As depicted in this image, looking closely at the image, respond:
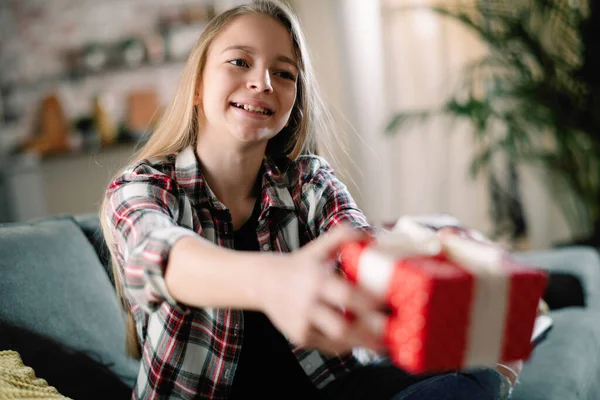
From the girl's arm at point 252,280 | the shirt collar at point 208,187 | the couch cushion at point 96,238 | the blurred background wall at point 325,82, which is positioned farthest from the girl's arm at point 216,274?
the blurred background wall at point 325,82

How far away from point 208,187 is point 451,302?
0.60m

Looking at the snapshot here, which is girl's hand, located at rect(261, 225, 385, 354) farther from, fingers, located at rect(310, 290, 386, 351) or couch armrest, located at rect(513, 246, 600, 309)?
Answer: couch armrest, located at rect(513, 246, 600, 309)

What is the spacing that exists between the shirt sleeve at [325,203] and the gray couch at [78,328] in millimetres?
481

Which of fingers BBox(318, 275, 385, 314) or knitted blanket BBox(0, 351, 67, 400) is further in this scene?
knitted blanket BBox(0, 351, 67, 400)

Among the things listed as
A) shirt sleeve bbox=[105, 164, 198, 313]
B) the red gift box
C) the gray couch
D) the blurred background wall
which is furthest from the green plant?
the red gift box

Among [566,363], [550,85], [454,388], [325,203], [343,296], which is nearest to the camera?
[343,296]

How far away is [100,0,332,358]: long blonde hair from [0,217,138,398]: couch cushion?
61 millimetres

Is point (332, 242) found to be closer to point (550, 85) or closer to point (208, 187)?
point (208, 187)

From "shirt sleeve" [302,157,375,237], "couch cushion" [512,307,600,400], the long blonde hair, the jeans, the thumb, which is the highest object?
the long blonde hair

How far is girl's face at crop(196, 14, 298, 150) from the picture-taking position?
101cm

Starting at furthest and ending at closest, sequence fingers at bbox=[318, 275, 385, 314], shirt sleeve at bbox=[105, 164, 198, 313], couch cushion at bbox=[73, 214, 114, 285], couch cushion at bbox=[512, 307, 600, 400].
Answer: couch cushion at bbox=[73, 214, 114, 285] < couch cushion at bbox=[512, 307, 600, 400] < shirt sleeve at bbox=[105, 164, 198, 313] < fingers at bbox=[318, 275, 385, 314]

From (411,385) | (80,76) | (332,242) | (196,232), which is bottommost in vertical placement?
(411,385)

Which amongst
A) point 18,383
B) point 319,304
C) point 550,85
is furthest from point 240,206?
point 550,85

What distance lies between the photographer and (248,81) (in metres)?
1.02
